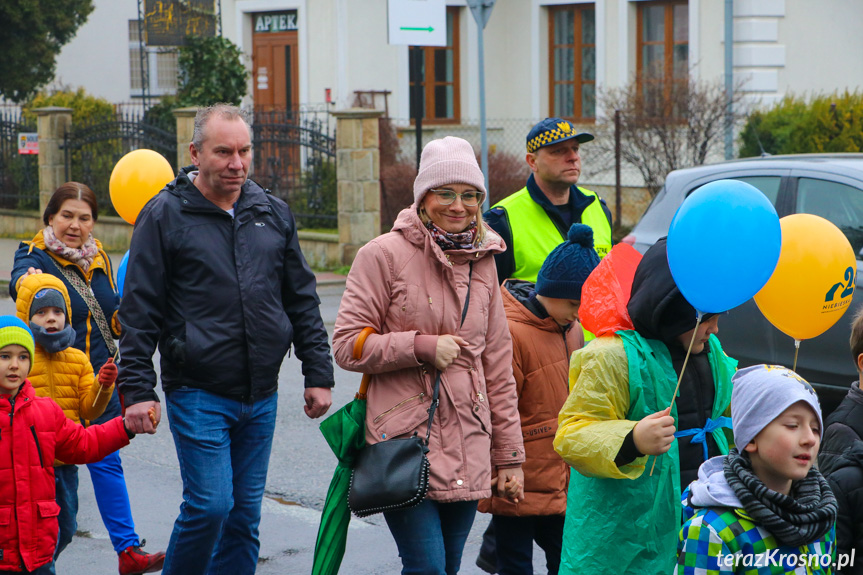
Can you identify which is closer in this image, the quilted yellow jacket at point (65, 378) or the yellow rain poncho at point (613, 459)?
the yellow rain poncho at point (613, 459)

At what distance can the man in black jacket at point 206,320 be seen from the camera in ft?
13.3

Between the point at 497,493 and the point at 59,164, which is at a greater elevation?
the point at 59,164

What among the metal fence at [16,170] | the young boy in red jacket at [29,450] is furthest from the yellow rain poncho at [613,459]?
the metal fence at [16,170]

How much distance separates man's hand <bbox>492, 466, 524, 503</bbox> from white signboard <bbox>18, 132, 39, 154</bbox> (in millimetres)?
17673

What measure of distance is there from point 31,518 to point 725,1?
17.0m

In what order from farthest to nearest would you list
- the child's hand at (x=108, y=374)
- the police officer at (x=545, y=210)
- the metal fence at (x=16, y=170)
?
the metal fence at (x=16, y=170)
the police officer at (x=545, y=210)
the child's hand at (x=108, y=374)

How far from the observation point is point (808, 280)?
421 cm

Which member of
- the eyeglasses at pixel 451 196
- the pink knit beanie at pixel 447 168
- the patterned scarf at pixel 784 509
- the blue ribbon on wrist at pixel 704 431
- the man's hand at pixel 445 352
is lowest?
the patterned scarf at pixel 784 509

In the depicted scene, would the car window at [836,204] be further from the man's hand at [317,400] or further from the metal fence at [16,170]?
the metal fence at [16,170]

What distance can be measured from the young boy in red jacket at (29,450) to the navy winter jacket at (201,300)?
1.17ft

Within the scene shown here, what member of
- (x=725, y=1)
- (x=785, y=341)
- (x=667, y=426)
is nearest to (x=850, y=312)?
(x=785, y=341)

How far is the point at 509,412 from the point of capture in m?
3.95

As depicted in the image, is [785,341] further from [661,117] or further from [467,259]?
[661,117]

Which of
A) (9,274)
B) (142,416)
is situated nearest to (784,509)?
(142,416)
